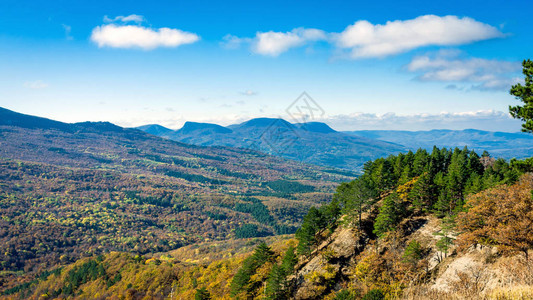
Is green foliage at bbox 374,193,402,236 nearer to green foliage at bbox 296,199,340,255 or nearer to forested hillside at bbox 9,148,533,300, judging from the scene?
forested hillside at bbox 9,148,533,300

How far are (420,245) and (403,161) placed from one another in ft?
110

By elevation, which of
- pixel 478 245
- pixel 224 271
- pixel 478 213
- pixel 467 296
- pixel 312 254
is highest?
pixel 467 296

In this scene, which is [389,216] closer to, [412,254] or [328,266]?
[412,254]

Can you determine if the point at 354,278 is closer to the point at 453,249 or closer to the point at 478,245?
the point at 453,249

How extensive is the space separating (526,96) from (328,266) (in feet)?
151

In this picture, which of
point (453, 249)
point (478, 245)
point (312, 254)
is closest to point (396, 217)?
point (453, 249)

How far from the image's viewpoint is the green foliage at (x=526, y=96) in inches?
937

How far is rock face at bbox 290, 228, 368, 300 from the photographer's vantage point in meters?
58.3

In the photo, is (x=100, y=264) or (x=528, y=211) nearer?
(x=528, y=211)

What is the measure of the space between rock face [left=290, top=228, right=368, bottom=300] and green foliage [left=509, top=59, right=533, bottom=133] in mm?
43674

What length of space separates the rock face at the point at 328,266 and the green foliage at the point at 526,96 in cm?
4367

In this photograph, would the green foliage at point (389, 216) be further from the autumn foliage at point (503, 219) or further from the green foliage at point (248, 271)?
the green foliage at point (248, 271)

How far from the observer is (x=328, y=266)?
59469mm

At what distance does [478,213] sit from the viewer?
40406 mm
